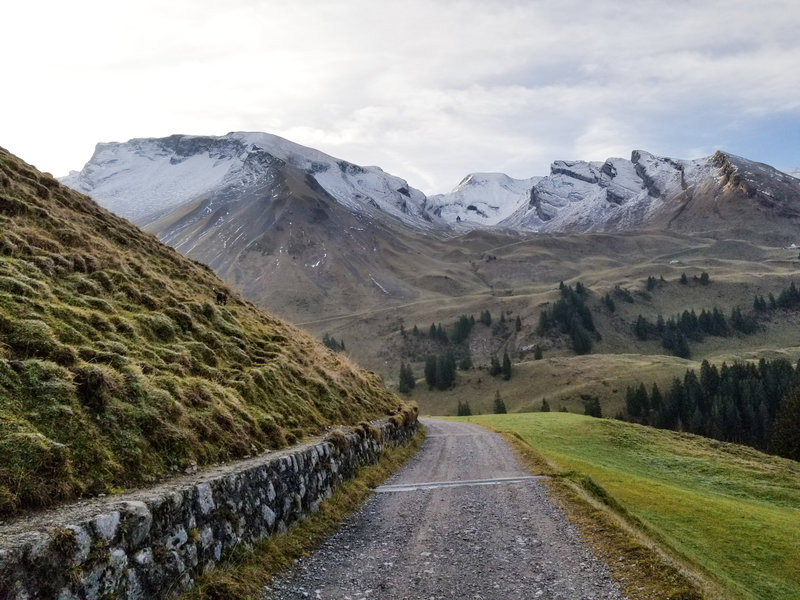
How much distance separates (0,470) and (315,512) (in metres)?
9.28

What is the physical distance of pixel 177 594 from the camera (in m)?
8.79

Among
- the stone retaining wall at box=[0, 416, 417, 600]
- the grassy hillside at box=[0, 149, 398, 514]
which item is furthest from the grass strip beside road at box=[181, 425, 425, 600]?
the grassy hillside at box=[0, 149, 398, 514]

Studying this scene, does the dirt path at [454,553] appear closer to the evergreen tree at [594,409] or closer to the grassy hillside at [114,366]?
the grassy hillside at [114,366]

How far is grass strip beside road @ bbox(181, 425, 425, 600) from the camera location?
9.48 meters

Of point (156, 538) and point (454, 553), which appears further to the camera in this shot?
point (454, 553)

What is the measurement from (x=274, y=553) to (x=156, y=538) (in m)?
3.85

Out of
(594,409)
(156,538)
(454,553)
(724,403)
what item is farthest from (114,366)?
(724,403)

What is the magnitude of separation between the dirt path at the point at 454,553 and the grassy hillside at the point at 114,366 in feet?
12.9

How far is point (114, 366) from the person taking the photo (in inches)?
500

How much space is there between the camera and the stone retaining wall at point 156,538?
6680 millimetres

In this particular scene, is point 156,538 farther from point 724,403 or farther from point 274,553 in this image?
point 724,403

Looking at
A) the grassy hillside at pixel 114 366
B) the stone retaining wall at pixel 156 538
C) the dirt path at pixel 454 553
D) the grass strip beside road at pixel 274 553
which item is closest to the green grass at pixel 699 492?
the dirt path at pixel 454 553

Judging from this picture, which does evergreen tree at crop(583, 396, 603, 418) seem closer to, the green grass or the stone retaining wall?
the green grass

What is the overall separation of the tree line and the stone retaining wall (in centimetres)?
13057
